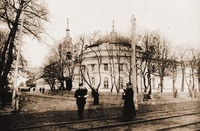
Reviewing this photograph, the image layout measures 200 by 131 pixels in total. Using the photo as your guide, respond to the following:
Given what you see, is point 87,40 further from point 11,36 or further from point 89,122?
point 89,122

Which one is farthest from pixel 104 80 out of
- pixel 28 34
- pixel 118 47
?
pixel 28 34

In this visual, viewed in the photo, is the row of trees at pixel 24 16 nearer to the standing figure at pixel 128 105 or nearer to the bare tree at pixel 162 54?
the standing figure at pixel 128 105

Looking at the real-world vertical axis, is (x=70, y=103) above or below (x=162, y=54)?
below

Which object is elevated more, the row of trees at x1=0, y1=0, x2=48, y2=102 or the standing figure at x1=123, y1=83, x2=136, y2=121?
the row of trees at x1=0, y1=0, x2=48, y2=102

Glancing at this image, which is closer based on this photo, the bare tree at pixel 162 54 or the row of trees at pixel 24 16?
the row of trees at pixel 24 16

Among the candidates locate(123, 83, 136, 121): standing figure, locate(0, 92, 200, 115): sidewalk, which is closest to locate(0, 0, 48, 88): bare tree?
locate(0, 92, 200, 115): sidewalk

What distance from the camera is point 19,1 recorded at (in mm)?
20734

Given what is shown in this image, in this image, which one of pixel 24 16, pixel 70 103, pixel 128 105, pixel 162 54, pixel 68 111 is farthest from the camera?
pixel 162 54

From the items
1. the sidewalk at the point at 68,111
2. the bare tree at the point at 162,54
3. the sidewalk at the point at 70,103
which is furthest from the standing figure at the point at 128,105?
the bare tree at the point at 162,54

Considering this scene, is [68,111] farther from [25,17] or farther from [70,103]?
[70,103]

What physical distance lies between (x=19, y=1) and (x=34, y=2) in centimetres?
117

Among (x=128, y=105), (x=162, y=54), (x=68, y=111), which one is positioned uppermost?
(x=162, y=54)

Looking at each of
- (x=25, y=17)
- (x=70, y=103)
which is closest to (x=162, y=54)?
(x=70, y=103)

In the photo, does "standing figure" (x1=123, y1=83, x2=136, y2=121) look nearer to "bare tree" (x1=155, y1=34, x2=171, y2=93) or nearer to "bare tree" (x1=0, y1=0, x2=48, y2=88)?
"bare tree" (x1=0, y1=0, x2=48, y2=88)
